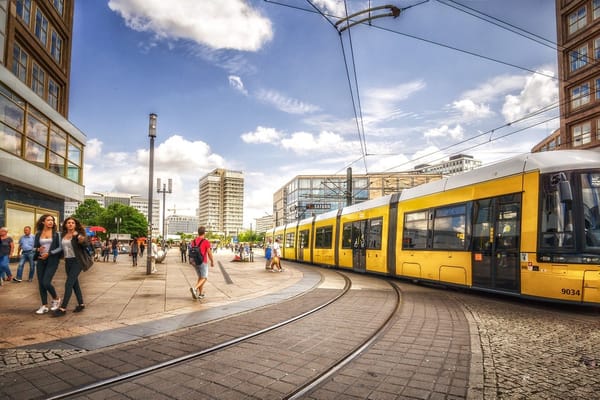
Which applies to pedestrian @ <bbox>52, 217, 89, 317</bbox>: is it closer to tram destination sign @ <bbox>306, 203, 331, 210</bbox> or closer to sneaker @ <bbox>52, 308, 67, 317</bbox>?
sneaker @ <bbox>52, 308, 67, 317</bbox>

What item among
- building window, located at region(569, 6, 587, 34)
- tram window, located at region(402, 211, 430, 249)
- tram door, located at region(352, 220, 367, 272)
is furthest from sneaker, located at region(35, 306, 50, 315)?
building window, located at region(569, 6, 587, 34)

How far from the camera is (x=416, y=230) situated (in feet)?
40.3

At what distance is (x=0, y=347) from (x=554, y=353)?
6675 mm

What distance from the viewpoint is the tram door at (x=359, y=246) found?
16.3 meters

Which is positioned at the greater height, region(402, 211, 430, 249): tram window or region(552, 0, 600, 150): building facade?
region(552, 0, 600, 150): building facade

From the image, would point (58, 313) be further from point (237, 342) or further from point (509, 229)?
point (509, 229)

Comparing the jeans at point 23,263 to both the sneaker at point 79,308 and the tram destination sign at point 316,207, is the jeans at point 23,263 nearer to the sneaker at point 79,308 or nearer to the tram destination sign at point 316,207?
the sneaker at point 79,308

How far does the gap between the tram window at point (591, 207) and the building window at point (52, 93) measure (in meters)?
28.1

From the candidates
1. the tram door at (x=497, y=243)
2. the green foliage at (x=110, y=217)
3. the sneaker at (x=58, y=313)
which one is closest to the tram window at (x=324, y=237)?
the tram door at (x=497, y=243)

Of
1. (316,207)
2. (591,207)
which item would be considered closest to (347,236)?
(591,207)

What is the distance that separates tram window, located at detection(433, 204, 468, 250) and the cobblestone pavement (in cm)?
251

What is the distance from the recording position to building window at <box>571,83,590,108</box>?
31.8 meters

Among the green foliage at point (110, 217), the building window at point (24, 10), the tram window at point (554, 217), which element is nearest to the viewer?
the tram window at point (554, 217)

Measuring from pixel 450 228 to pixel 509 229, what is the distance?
2.10 meters
